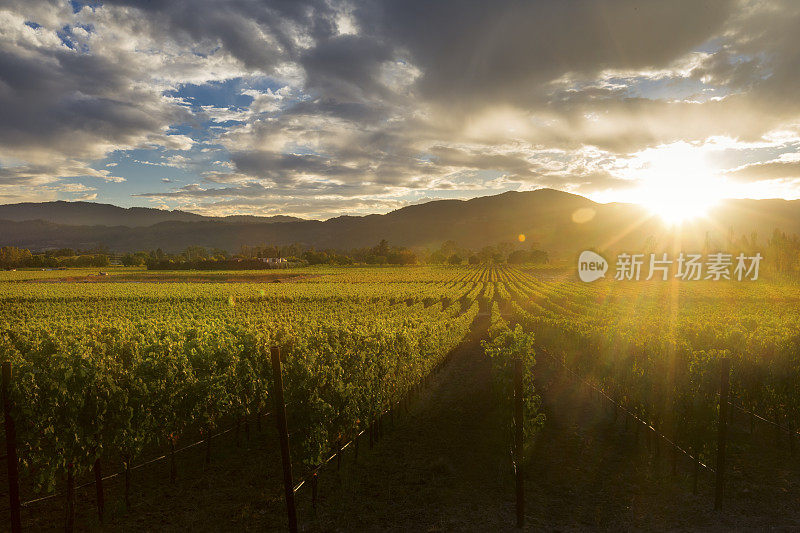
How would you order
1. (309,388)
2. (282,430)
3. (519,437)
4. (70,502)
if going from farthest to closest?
(309,388)
(519,437)
(70,502)
(282,430)

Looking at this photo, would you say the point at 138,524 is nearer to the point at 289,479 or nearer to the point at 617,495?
the point at 289,479

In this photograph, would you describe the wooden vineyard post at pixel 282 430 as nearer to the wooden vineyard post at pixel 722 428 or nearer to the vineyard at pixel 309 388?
the vineyard at pixel 309 388

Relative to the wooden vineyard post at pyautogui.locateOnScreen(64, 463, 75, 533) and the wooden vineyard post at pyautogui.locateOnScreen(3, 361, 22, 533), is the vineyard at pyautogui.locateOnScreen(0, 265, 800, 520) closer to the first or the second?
the wooden vineyard post at pyautogui.locateOnScreen(64, 463, 75, 533)

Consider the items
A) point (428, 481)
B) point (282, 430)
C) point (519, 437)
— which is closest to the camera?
point (282, 430)

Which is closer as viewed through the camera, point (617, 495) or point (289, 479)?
point (289, 479)

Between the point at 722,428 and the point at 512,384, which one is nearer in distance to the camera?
the point at 722,428

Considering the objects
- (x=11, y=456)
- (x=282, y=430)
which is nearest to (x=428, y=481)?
(x=282, y=430)

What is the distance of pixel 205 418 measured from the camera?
489 inches

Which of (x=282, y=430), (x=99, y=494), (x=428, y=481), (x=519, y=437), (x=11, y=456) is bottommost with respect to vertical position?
(x=428, y=481)

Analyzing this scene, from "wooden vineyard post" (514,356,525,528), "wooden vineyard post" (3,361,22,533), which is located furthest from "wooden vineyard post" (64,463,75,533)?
"wooden vineyard post" (514,356,525,528)

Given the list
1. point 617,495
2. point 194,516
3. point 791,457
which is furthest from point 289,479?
point 791,457

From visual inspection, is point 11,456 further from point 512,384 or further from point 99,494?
point 512,384

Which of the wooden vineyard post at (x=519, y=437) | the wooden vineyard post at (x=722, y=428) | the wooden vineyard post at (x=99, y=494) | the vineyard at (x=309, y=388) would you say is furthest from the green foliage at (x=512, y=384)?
the wooden vineyard post at (x=99, y=494)

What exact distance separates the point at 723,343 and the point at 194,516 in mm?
19008
